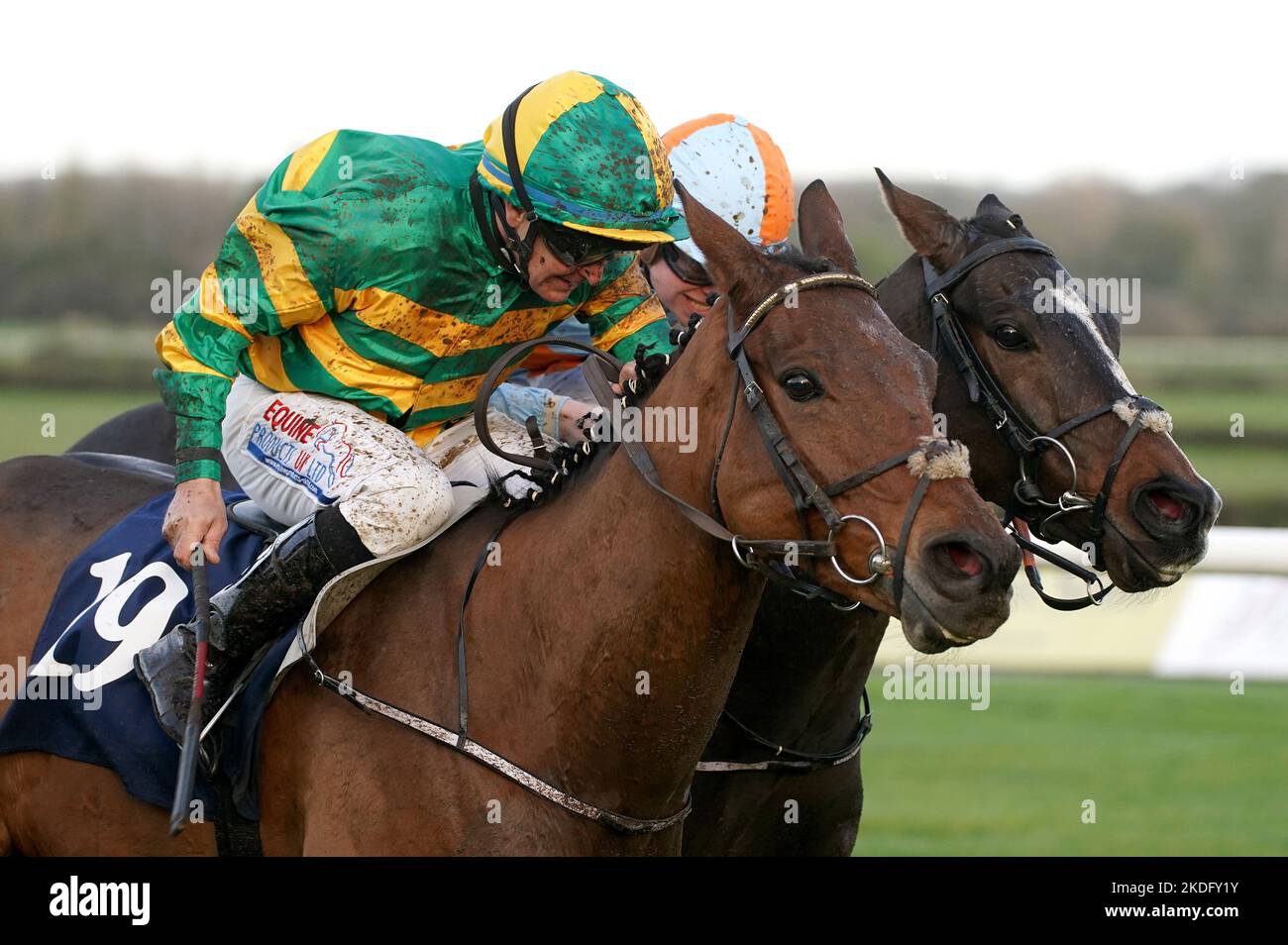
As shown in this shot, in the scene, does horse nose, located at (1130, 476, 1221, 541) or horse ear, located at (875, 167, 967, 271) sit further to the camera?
horse ear, located at (875, 167, 967, 271)

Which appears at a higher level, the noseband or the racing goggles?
the racing goggles

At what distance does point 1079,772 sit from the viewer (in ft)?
33.0

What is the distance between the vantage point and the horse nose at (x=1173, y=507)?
3.86 metres

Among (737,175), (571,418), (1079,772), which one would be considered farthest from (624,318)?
(1079,772)

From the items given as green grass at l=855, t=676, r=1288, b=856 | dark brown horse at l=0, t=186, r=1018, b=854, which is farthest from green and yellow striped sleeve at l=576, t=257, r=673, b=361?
green grass at l=855, t=676, r=1288, b=856

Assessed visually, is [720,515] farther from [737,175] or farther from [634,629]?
[737,175]

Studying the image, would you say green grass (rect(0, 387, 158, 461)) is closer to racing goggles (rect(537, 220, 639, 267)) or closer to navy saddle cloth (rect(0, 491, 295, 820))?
navy saddle cloth (rect(0, 491, 295, 820))

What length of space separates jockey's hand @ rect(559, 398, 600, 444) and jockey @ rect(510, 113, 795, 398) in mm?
577

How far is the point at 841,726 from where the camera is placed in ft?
14.6

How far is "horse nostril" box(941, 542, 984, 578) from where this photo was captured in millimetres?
2869

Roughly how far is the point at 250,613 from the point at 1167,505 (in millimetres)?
2235

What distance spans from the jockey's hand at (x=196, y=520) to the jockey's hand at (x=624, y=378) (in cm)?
95

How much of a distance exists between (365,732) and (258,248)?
3.80 ft
